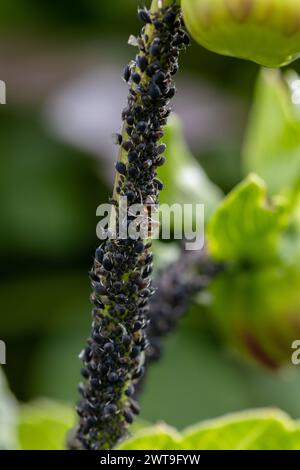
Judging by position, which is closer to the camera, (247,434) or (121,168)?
(121,168)

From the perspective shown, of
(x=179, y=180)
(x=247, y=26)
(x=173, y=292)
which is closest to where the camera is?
(x=247, y=26)

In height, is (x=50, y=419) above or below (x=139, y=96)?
below

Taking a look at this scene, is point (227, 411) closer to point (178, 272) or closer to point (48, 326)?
point (48, 326)

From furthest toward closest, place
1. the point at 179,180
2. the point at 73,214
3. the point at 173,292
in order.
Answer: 1. the point at 73,214
2. the point at 179,180
3. the point at 173,292

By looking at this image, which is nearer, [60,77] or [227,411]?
[227,411]

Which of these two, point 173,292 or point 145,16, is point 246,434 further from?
point 145,16

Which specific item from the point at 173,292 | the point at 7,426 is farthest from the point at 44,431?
the point at 173,292

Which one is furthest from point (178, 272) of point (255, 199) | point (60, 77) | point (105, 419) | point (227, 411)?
point (60, 77)
